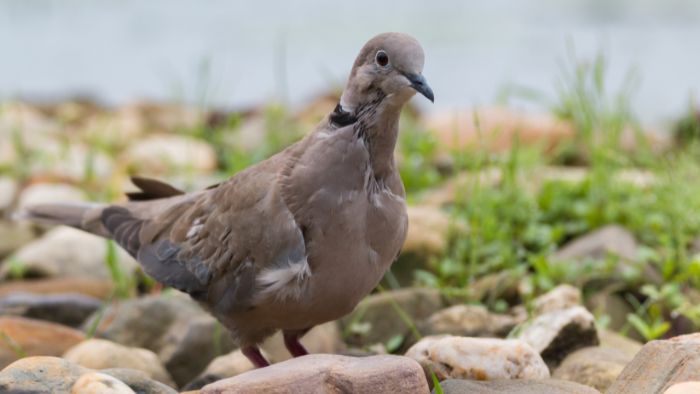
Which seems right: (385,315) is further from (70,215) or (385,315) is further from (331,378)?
(331,378)

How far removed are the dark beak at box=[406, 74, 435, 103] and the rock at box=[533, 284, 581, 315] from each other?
1364 millimetres

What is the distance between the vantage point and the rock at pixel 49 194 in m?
6.74

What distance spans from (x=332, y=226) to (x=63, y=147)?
4.61 m

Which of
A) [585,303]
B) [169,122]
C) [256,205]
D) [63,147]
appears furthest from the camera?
[169,122]

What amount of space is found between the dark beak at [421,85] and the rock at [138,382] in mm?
1148

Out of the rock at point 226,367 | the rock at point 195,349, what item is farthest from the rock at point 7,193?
the rock at point 226,367

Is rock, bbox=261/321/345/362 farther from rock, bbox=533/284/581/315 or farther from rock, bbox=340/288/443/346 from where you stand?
rock, bbox=533/284/581/315

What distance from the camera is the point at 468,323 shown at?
4492mm

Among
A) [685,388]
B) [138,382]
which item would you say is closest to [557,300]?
[685,388]

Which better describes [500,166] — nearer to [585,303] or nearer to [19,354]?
[585,303]

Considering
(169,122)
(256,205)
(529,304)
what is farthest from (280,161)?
(169,122)

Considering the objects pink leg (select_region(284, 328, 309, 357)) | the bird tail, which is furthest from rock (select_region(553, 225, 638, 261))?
the bird tail

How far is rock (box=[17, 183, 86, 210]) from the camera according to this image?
674 cm

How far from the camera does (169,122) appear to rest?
30.7 ft
